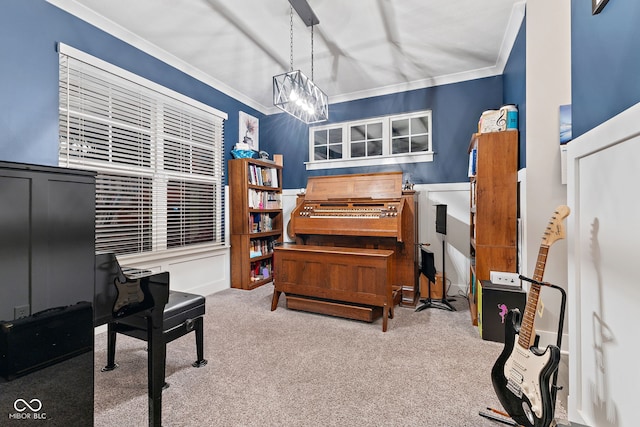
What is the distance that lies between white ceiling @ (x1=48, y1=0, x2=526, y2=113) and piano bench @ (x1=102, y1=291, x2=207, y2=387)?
2410mm

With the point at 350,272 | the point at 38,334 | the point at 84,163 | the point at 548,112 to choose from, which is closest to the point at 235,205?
the point at 84,163

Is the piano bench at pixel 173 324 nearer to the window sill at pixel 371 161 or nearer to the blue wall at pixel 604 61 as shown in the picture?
the blue wall at pixel 604 61

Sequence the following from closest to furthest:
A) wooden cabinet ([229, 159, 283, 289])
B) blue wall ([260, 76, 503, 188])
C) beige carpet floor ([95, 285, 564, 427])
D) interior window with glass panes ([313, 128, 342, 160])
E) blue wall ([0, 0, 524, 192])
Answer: beige carpet floor ([95, 285, 564, 427]), blue wall ([0, 0, 524, 192]), blue wall ([260, 76, 503, 188]), wooden cabinet ([229, 159, 283, 289]), interior window with glass panes ([313, 128, 342, 160])

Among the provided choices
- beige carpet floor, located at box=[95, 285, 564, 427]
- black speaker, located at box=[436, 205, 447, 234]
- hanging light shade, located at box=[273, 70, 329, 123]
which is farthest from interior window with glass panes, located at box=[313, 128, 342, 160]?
beige carpet floor, located at box=[95, 285, 564, 427]

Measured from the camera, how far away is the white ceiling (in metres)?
2.46

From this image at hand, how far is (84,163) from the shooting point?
100 inches

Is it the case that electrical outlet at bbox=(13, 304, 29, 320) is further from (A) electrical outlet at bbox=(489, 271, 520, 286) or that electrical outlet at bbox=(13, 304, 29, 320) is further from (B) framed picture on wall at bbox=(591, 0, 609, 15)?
(A) electrical outlet at bbox=(489, 271, 520, 286)

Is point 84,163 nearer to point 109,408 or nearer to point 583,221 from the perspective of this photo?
point 109,408

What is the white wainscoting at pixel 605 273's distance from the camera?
2.32ft

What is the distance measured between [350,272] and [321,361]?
91cm

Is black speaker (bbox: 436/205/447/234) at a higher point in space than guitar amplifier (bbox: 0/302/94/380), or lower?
higher

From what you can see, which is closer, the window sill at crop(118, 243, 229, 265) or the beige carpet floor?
the beige carpet floor

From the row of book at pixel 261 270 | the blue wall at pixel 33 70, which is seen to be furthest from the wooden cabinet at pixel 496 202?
the blue wall at pixel 33 70

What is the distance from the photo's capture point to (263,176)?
14.6ft
